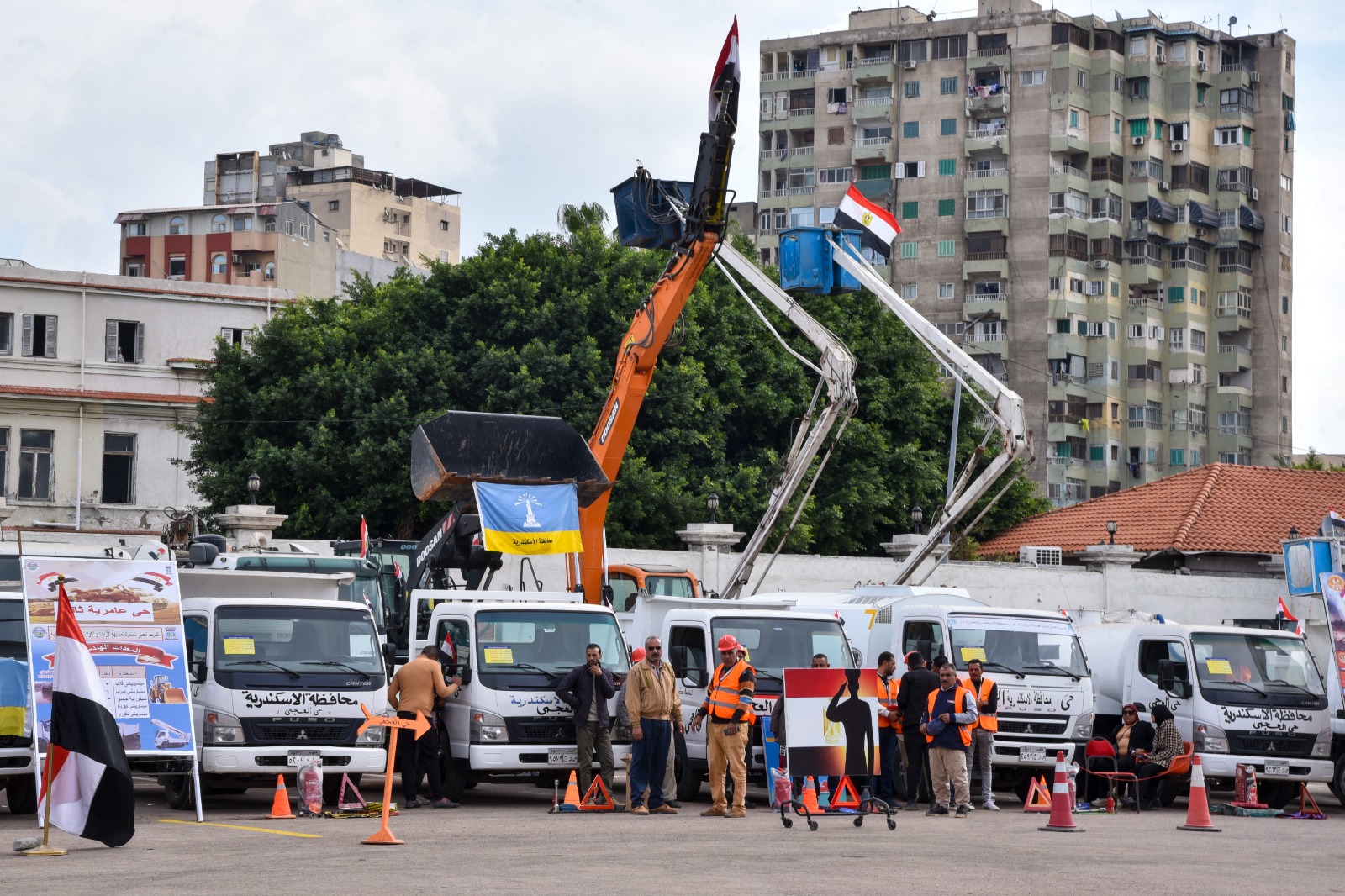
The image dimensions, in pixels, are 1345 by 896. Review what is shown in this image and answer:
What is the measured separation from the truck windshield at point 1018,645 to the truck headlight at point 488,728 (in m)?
5.37

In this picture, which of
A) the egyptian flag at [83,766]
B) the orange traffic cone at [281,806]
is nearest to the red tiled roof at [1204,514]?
the orange traffic cone at [281,806]

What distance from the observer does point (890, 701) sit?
19.7 metres

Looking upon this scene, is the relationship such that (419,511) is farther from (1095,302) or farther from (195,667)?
(1095,302)

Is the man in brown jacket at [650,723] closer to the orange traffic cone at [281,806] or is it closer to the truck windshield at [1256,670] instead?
the orange traffic cone at [281,806]

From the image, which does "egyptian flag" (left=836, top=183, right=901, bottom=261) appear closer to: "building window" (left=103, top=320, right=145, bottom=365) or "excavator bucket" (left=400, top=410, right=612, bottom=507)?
"excavator bucket" (left=400, top=410, right=612, bottom=507)

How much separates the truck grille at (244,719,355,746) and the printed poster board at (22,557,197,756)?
0.94 metres

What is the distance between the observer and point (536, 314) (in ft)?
136

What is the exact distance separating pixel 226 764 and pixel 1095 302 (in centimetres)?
7105

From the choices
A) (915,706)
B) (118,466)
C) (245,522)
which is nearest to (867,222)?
(915,706)

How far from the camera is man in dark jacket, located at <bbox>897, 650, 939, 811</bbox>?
62.3ft

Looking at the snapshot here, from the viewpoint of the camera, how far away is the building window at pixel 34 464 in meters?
47.8

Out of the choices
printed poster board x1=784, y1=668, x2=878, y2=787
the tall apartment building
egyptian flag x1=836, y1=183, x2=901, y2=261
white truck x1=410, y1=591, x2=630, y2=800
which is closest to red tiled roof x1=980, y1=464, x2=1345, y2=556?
egyptian flag x1=836, y1=183, x2=901, y2=261

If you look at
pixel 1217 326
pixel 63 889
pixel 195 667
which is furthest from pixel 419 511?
pixel 1217 326

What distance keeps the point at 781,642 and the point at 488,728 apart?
11.5ft
